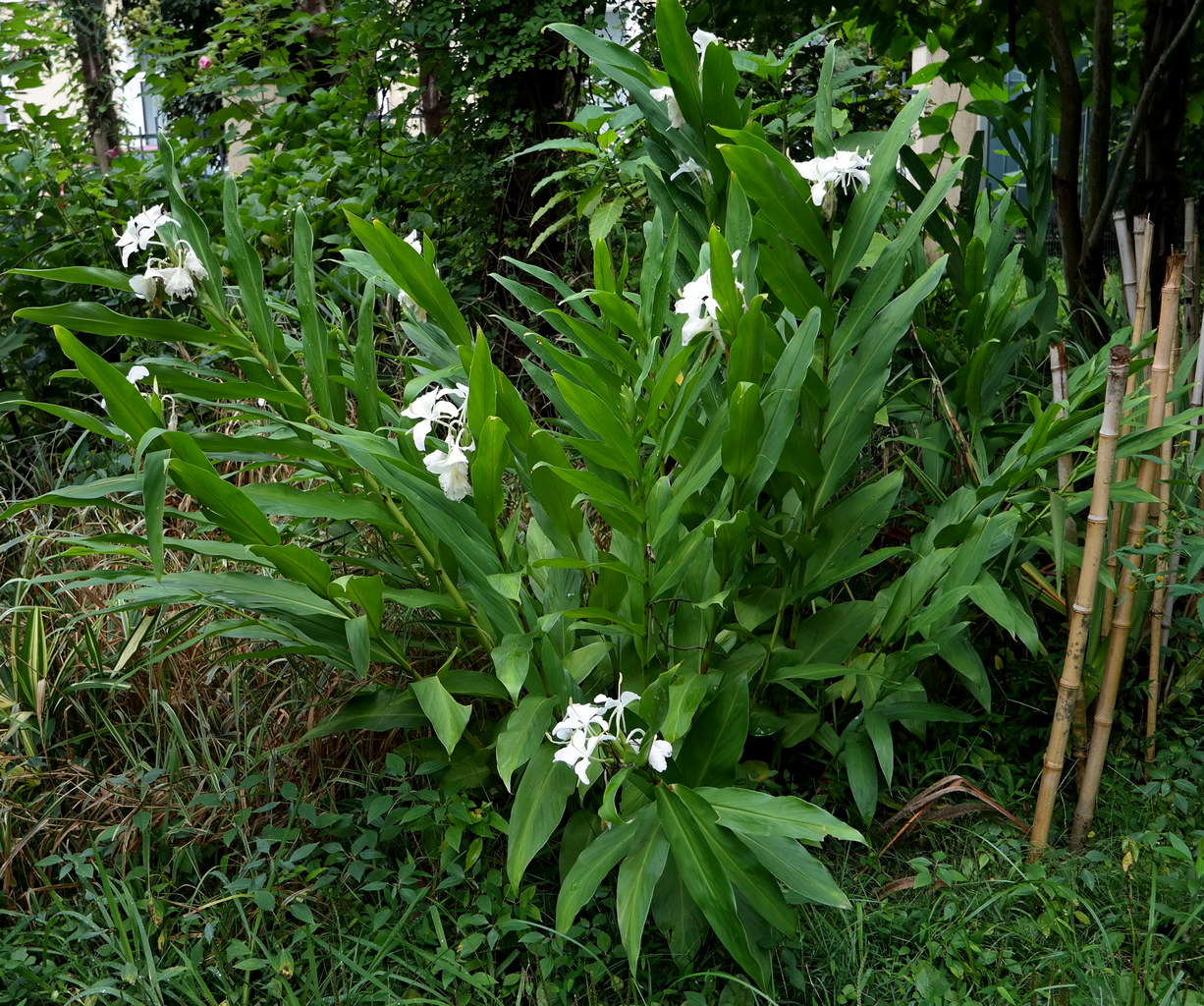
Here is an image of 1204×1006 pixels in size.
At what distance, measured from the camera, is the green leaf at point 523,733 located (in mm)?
1742

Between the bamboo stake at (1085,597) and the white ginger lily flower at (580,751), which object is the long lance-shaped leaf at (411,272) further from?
the bamboo stake at (1085,597)

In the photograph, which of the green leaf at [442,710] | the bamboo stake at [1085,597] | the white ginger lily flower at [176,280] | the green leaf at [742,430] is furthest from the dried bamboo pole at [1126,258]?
the white ginger lily flower at [176,280]

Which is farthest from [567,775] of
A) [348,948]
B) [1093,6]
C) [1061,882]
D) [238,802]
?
[1093,6]

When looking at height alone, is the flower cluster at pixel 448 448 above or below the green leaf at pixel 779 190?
below

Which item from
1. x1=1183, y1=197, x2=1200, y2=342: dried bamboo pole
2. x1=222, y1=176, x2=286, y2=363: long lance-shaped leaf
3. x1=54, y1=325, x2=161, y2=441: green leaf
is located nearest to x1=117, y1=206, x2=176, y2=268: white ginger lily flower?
x1=222, y1=176, x2=286, y2=363: long lance-shaped leaf

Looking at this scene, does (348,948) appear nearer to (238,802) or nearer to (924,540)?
(238,802)

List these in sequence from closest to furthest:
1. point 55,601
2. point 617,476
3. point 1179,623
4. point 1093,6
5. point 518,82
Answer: point 617,476
point 1179,623
point 55,601
point 1093,6
point 518,82

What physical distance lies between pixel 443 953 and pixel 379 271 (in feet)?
4.26

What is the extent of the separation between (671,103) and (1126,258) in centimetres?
130

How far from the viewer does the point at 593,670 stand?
6.91ft

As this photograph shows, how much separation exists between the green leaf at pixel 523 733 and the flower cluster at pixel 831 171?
986 mm

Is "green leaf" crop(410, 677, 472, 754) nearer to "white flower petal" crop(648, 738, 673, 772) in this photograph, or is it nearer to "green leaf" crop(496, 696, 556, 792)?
"green leaf" crop(496, 696, 556, 792)

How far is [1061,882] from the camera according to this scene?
1910mm

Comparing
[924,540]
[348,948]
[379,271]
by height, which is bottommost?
[348,948]
